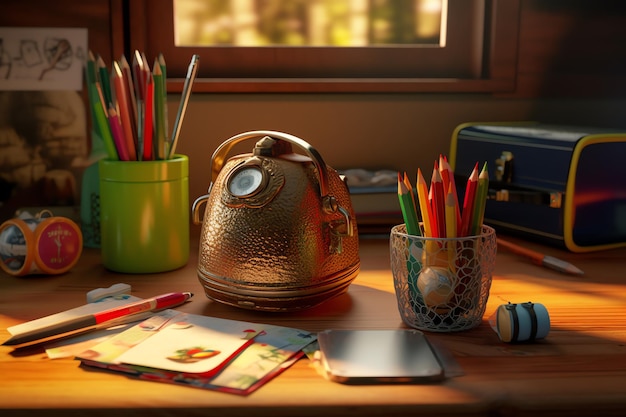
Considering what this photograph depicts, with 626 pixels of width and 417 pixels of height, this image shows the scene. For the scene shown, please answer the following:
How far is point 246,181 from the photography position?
720 millimetres

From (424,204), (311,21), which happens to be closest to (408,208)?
(424,204)

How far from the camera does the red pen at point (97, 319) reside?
2.00ft

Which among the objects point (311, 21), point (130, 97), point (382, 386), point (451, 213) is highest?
point (311, 21)

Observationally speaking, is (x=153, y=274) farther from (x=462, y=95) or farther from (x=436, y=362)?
(x=462, y=95)

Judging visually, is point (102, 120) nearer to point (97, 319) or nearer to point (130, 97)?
point (130, 97)

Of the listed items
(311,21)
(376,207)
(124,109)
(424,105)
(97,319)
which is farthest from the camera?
(311,21)

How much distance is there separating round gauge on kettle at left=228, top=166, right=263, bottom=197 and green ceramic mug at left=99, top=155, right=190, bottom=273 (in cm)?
18

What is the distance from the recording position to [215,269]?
2.35 feet

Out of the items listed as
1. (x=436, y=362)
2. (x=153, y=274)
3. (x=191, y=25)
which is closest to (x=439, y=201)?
(x=436, y=362)

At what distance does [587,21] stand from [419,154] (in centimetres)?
38

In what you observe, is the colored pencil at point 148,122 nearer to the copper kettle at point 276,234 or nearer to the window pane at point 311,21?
the copper kettle at point 276,234

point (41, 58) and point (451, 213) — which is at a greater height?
point (41, 58)

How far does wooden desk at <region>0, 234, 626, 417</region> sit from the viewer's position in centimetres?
51

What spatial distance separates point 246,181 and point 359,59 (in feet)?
1.98
